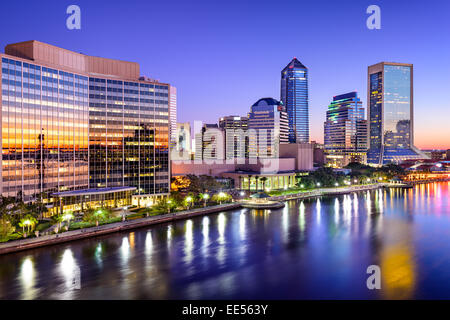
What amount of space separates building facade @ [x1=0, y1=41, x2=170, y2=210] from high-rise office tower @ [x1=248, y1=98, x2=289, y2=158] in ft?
394

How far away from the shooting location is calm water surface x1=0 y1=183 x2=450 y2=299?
26.7 metres

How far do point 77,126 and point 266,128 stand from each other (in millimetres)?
135279

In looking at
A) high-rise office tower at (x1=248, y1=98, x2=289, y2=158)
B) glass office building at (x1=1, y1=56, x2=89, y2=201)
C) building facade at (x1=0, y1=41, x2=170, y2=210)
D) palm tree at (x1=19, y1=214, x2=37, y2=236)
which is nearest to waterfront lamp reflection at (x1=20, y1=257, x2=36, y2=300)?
palm tree at (x1=19, y1=214, x2=37, y2=236)

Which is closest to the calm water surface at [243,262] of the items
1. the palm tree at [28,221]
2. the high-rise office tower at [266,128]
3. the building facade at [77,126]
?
the palm tree at [28,221]

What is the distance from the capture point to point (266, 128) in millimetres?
183500

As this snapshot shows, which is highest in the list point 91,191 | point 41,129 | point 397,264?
point 41,129

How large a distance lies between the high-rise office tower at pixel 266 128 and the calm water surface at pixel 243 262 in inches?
5090

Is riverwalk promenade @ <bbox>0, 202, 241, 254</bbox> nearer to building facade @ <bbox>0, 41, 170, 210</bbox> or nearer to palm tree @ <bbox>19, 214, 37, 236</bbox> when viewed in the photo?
palm tree @ <bbox>19, 214, 37, 236</bbox>

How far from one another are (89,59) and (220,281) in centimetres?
5052

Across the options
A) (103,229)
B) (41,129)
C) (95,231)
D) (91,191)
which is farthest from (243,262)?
(41,129)

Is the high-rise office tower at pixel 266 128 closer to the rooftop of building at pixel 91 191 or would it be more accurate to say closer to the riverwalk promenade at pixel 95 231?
the riverwalk promenade at pixel 95 231

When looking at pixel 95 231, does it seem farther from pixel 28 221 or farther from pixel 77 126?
pixel 77 126
